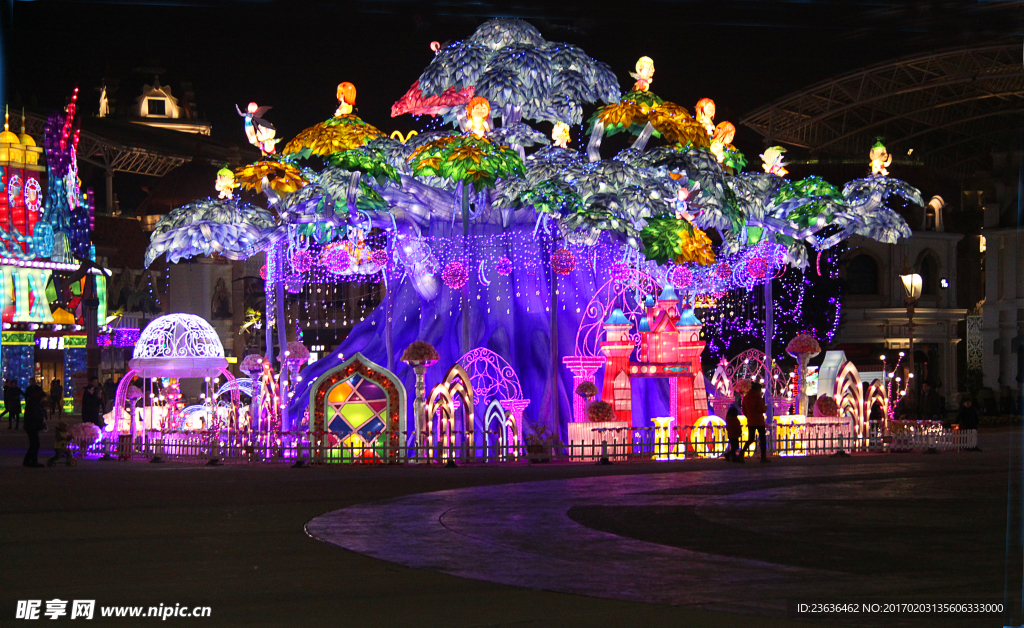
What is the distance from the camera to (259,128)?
81.5 feet

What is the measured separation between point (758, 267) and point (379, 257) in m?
7.55

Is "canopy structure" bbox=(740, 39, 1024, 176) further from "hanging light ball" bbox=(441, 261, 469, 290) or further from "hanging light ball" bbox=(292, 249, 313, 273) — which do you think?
"hanging light ball" bbox=(292, 249, 313, 273)

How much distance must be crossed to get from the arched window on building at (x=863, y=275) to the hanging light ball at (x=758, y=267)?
2606 centimetres

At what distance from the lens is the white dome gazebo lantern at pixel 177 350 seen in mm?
23438

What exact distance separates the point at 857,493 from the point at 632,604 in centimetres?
793

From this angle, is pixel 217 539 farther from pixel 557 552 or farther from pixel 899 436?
pixel 899 436

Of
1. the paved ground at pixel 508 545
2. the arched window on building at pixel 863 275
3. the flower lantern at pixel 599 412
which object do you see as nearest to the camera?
the paved ground at pixel 508 545

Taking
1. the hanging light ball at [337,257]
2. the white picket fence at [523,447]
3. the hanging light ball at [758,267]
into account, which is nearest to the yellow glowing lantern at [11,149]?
the white picket fence at [523,447]

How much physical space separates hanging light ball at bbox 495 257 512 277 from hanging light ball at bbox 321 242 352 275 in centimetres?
285

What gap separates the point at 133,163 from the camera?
60125 millimetres

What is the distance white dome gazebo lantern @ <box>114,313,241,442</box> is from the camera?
923 inches

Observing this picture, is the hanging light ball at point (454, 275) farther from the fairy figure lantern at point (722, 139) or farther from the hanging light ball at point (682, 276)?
the fairy figure lantern at point (722, 139)

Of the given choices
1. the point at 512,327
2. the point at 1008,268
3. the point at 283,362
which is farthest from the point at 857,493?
the point at 1008,268

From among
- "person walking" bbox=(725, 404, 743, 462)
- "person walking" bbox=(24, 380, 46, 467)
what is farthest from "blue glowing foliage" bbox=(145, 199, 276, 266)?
"person walking" bbox=(725, 404, 743, 462)
